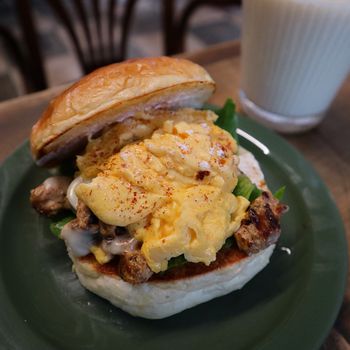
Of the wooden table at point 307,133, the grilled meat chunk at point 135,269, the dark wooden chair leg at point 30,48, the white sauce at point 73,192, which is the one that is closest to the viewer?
the grilled meat chunk at point 135,269

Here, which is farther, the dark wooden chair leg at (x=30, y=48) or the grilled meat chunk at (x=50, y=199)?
the dark wooden chair leg at (x=30, y=48)

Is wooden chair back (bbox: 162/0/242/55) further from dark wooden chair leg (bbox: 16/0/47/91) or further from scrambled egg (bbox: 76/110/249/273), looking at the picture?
scrambled egg (bbox: 76/110/249/273)

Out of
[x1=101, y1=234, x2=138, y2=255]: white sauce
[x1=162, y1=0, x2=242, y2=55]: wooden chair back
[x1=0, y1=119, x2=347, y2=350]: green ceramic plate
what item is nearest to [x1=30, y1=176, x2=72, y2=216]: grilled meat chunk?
[x1=0, y1=119, x2=347, y2=350]: green ceramic plate

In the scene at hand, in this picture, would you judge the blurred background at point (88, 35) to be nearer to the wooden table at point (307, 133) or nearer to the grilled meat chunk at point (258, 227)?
the wooden table at point (307, 133)

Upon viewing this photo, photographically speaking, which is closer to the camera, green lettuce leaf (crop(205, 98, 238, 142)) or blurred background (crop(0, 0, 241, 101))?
green lettuce leaf (crop(205, 98, 238, 142))

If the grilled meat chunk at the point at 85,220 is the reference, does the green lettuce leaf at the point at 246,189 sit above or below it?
below

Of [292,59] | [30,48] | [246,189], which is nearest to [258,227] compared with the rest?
[246,189]

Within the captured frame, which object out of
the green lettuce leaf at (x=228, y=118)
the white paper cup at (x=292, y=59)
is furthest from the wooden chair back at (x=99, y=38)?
the green lettuce leaf at (x=228, y=118)
